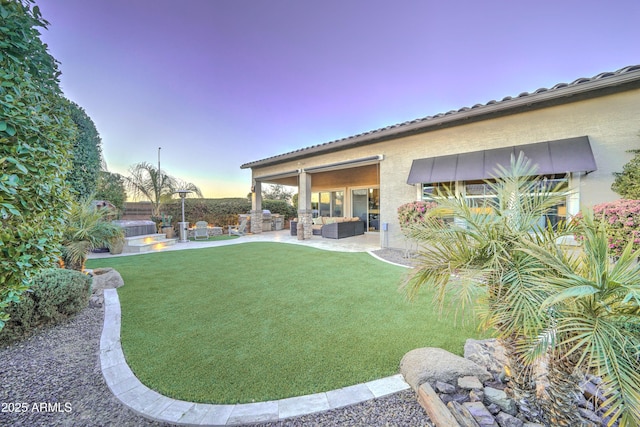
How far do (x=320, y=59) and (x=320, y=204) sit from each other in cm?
1071

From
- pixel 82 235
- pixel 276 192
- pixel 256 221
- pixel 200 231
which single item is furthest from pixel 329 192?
pixel 82 235

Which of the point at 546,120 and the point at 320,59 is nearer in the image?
the point at 546,120

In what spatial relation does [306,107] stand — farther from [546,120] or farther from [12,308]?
[12,308]

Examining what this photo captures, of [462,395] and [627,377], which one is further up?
[627,377]

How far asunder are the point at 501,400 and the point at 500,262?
3.85 feet

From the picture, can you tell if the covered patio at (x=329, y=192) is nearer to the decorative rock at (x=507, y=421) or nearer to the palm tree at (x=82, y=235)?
the palm tree at (x=82, y=235)

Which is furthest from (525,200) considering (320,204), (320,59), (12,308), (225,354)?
(320,204)

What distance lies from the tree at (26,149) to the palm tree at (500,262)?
116 inches

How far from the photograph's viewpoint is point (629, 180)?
540 cm

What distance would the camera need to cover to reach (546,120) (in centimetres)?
652

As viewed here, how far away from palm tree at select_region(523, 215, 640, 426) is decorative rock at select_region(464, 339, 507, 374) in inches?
26.4

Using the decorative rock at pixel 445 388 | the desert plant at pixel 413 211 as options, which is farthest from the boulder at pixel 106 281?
the desert plant at pixel 413 211

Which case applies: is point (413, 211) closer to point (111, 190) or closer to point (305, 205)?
point (305, 205)

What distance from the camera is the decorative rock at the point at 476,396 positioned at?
6.66ft
